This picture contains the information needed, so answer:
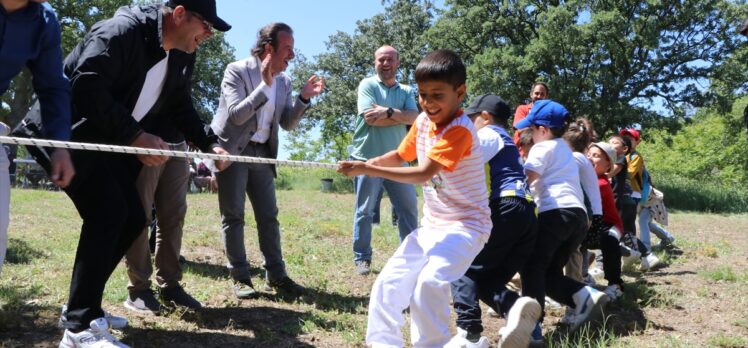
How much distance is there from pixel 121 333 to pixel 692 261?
6.56 meters

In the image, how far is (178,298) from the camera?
13.6 ft

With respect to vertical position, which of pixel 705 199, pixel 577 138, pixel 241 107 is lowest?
pixel 705 199

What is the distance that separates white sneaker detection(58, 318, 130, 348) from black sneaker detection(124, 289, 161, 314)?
905 mm

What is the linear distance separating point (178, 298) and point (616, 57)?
26.8 meters

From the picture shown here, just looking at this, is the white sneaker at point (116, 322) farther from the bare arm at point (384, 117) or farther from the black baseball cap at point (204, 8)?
the bare arm at point (384, 117)

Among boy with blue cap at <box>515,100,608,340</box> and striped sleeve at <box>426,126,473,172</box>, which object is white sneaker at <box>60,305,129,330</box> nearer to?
striped sleeve at <box>426,126,473,172</box>

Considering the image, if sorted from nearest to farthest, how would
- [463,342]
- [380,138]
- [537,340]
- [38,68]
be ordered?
[38,68] → [463,342] → [537,340] → [380,138]

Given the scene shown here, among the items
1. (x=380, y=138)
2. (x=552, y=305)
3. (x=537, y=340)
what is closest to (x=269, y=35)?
(x=380, y=138)

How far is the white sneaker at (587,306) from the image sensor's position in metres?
4.10

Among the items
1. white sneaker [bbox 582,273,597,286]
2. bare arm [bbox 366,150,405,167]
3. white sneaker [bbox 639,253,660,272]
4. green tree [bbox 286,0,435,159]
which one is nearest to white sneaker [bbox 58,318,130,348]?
bare arm [bbox 366,150,405,167]

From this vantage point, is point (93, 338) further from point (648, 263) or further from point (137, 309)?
point (648, 263)

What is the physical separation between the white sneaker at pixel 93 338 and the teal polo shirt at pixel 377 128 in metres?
3.21

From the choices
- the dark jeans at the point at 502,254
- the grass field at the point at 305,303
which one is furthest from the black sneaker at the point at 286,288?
the dark jeans at the point at 502,254

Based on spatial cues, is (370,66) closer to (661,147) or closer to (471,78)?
(471,78)
